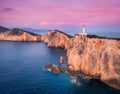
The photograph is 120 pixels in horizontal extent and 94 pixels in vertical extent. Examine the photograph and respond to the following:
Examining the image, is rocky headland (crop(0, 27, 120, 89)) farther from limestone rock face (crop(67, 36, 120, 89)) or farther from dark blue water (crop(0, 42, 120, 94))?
dark blue water (crop(0, 42, 120, 94))

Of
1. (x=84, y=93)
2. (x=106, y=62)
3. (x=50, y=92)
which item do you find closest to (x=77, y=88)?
(x=84, y=93)

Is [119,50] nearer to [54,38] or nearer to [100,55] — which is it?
[100,55]

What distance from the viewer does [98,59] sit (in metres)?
68.8

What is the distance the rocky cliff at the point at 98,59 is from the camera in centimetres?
6234

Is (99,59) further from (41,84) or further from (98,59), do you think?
(41,84)

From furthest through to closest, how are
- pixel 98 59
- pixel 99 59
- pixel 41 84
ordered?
pixel 98 59
pixel 99 59
pixel 41 84

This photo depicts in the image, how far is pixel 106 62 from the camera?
6506 cm

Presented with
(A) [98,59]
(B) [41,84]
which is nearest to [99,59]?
(A) [98,59]

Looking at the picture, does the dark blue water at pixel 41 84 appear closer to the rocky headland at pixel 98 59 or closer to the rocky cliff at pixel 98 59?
the rocky headland at pixel 98 59

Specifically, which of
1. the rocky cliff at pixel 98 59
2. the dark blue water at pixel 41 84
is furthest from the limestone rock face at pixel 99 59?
the dark blue water at pixel 41 84

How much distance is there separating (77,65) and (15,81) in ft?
82.7

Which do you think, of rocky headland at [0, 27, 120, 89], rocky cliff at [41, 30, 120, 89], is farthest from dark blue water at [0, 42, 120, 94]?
rocky cliff at [41, 30, 120, 89]

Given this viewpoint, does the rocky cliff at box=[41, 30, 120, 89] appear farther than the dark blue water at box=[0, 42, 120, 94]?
Yes

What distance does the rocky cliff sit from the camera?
205 ft
